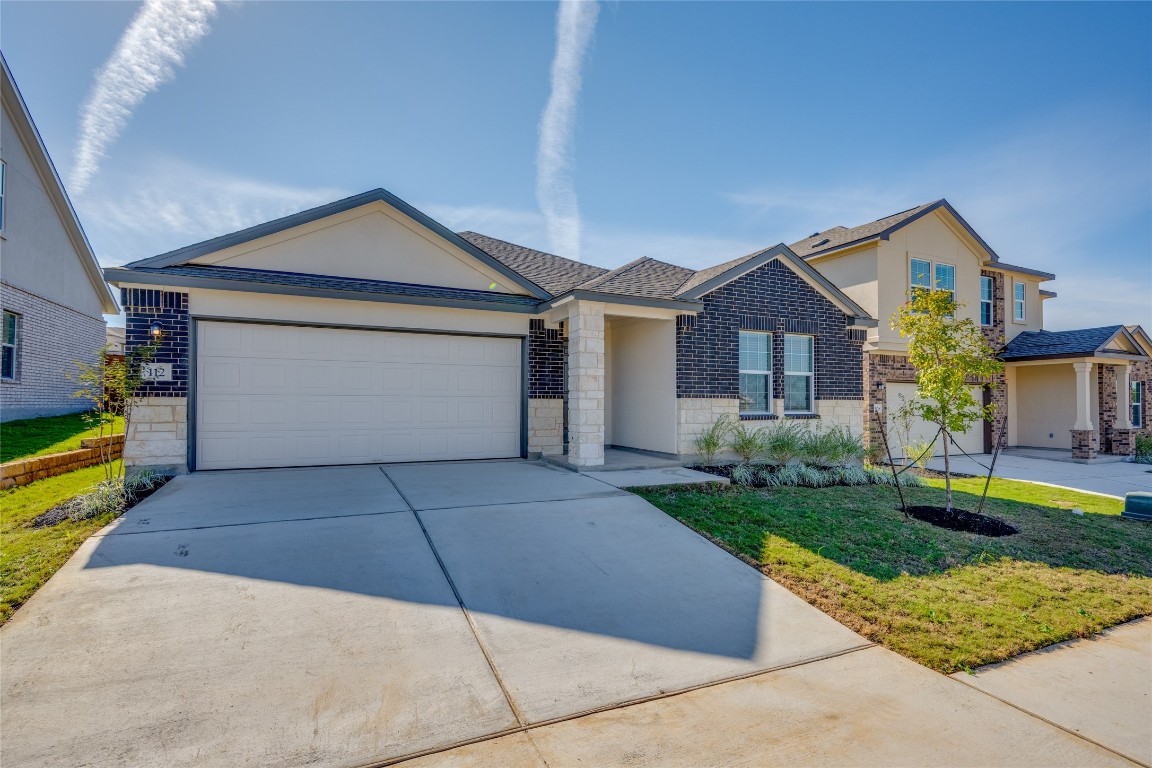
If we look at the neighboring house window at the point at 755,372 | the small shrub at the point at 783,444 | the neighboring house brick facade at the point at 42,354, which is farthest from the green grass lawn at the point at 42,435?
the small shrub at the point at 783,444

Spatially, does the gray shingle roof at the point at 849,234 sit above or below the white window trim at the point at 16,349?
above

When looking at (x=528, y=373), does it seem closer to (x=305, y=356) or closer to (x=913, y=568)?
(x=305, y=356)

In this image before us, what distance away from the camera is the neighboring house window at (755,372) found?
11703 mm

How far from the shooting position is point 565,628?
159 inches

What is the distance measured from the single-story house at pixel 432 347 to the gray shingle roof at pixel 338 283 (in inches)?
1.8

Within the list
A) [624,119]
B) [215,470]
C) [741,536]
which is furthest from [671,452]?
[215,470]

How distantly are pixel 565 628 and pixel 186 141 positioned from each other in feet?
35.6

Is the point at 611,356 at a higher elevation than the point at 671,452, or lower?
higher

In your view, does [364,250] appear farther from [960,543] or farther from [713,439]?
[960,543]

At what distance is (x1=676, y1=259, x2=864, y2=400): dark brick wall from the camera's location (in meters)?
11.0

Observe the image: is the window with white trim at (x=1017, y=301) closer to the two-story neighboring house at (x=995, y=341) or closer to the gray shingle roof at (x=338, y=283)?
the two-story neighboring house at (x=995, y=341)

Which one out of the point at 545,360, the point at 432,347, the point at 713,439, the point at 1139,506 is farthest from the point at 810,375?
the point at 432,347

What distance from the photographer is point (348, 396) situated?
31.8 ft

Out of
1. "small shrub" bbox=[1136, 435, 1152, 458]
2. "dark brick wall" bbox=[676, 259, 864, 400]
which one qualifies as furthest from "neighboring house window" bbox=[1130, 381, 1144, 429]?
"dark brick wall" bbox=[676, 259, 864, 400]
